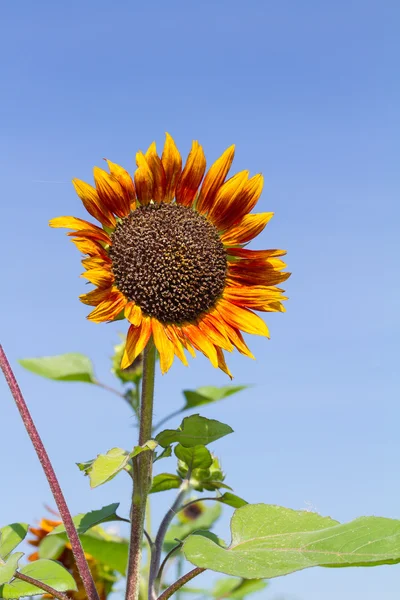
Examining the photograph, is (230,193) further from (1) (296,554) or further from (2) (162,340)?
(1) (296,554)

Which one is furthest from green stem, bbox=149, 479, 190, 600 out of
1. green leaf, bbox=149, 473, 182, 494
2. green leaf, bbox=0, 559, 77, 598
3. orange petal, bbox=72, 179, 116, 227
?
orange petal, bbox=72, 179, 116, 227

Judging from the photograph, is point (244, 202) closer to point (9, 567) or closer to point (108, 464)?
point (108, 464)

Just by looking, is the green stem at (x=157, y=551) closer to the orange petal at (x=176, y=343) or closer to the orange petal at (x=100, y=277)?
the orange petal at (x=176, y=343)

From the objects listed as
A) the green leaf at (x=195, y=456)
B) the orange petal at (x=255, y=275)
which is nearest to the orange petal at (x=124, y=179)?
the orange petal at (x=255, y=275)

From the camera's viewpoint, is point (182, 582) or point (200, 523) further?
point (200, 523)

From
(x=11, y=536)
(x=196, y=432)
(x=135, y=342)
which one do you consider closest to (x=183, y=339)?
(x=135, y=342)

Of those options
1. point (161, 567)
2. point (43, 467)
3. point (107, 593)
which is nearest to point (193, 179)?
point (43, 467)
